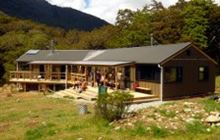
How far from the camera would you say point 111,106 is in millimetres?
19969

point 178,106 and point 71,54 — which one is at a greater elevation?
point 71,54

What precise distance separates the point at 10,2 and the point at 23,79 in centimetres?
10326

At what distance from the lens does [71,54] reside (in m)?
46.2

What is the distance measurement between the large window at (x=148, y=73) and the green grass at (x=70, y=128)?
7.16m

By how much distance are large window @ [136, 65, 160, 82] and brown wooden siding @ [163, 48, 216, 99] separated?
3.02ft

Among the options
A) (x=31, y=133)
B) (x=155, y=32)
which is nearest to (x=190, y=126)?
(x=31, y=133)

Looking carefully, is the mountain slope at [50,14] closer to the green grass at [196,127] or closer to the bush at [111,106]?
the bush at [111,106]

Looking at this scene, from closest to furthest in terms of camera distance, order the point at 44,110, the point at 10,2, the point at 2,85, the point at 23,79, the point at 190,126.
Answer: the point at 190,126, the point at 44,110, the point at 23,79, the point at 2,85, the point at 10,2

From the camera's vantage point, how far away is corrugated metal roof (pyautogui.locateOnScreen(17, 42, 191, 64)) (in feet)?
102

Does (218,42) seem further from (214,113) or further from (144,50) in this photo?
(214,113)

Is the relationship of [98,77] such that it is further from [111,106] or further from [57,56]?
[111,106]

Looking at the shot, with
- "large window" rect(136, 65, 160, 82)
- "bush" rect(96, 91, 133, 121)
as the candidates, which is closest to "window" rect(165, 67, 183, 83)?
"large window" rect(136, 65, 160, 82)

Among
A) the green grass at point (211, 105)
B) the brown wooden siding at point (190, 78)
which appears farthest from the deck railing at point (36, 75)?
the green grass at point (211, 105)

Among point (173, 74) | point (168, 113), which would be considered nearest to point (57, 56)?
point (173, 74)
